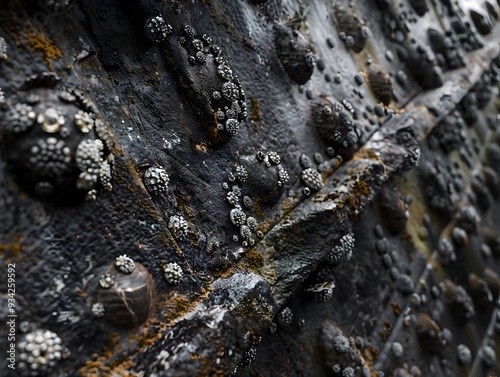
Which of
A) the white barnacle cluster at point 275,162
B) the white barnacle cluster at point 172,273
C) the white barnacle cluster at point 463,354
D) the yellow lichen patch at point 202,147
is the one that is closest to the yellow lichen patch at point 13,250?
the white barnacle cluster at point 172,273

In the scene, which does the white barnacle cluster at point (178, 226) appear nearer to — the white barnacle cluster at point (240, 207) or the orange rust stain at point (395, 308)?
the white barnacle cluster at point (240, 207)

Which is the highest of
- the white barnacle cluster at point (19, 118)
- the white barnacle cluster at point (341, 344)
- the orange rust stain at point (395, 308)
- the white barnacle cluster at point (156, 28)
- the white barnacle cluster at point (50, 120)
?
the white barnacle cluster at point (156, 28)

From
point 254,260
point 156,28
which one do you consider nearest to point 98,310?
point 254,260

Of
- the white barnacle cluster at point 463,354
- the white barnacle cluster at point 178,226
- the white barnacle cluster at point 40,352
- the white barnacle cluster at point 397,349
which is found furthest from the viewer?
the white barnacle cluster at point 463,354

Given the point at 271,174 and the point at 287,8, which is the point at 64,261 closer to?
the point at 271,174

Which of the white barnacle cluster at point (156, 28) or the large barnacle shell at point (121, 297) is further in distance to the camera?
the white barnacle cluster at point (156, 28)

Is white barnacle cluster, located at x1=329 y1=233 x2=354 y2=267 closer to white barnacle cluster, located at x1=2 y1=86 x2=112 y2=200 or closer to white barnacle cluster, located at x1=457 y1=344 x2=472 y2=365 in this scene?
white barnacle cluster, located at x1=2 y1=86 x2=112 y2=200

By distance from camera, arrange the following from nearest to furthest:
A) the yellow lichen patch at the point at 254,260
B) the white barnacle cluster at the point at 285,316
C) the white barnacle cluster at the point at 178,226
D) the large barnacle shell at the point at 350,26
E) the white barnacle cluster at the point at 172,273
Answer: the white barnacle cluster at the point at 172,273 → the white barnacle cluster at the point at 178,226 → the yellow lichen patch at the point at 254,260 → the white barnacle cluster at the point at 285,316 → the large barnacle shell at the point at 350,26
